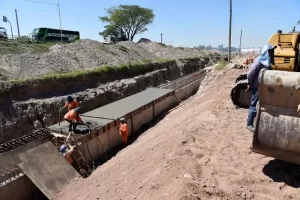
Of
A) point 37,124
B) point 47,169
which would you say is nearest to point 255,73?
point 47,169

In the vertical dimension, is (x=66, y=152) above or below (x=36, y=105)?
below

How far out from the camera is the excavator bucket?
3793 millimetres

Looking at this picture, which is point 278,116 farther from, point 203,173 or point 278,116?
point 203,173

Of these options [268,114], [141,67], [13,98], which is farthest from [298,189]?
[141,67]

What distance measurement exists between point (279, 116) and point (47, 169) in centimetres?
723

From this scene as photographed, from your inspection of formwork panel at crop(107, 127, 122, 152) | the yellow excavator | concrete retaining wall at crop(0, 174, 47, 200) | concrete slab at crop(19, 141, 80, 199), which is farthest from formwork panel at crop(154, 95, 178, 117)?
the yellow excavator

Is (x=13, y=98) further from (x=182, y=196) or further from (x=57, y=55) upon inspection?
(x=182, y=196)

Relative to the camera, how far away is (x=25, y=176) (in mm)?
8289

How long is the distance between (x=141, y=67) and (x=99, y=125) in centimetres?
1722

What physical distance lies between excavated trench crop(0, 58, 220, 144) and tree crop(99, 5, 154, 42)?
34688 millimetres

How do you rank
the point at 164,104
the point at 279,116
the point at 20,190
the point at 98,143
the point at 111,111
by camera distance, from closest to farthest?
the point at 279,116
the point at 20,190
the point at 98,143
the point at 111,111
the point at 164,104

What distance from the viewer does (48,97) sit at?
1753 centimetres

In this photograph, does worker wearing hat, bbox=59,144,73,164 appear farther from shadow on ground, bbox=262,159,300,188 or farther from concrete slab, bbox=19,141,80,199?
shadow on ground, bbox=262,159,300,188

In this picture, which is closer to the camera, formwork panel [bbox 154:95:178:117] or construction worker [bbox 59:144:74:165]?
construction worker [bbox 59:144:74:165]
